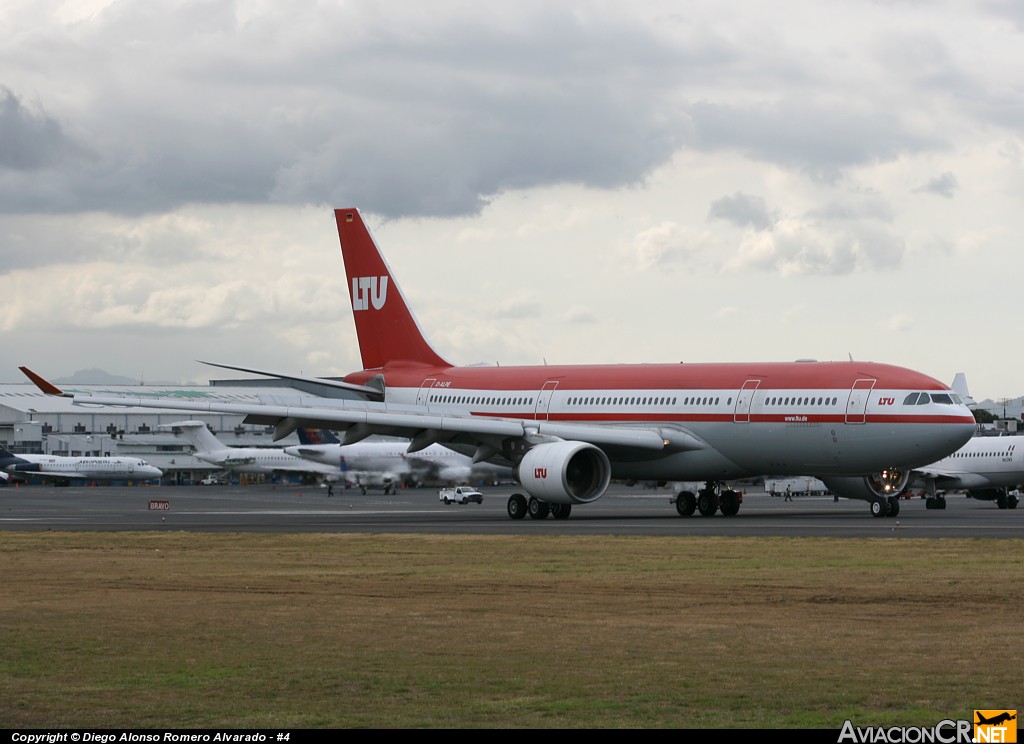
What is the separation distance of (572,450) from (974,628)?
88.7 feet

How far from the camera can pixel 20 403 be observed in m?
166

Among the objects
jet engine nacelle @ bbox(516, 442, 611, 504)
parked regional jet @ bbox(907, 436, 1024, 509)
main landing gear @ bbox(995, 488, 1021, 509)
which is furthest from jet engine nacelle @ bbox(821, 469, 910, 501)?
main landing gear @ bbox(995, 488, 1021, 509)

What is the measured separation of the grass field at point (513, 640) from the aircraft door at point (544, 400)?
2124 cm

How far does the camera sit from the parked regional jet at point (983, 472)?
61.8m

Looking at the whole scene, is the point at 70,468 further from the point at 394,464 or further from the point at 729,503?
the point at 729,503

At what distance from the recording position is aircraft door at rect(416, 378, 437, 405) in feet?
175

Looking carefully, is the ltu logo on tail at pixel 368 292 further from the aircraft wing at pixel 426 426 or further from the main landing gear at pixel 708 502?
the main landing gear at pixel 708 502

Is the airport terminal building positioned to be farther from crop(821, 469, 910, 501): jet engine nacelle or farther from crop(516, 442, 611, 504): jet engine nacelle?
crop(516, 442, 611, 504): jet engine nacelle

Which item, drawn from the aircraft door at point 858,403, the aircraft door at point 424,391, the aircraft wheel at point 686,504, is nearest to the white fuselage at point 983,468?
the aircraft wheel at point 686,504

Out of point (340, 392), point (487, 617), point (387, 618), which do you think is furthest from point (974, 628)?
point (340, 392)

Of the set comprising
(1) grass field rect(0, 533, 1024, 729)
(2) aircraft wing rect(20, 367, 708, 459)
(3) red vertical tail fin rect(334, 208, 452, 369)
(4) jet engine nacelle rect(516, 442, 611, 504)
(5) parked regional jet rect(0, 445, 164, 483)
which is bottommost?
(5) parked regional jet rect(0, 445, 164, 483)

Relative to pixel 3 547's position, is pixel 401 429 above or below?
above

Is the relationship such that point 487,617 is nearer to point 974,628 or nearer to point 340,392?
point 974,628

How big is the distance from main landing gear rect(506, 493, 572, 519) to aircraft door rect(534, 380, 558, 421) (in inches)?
170
